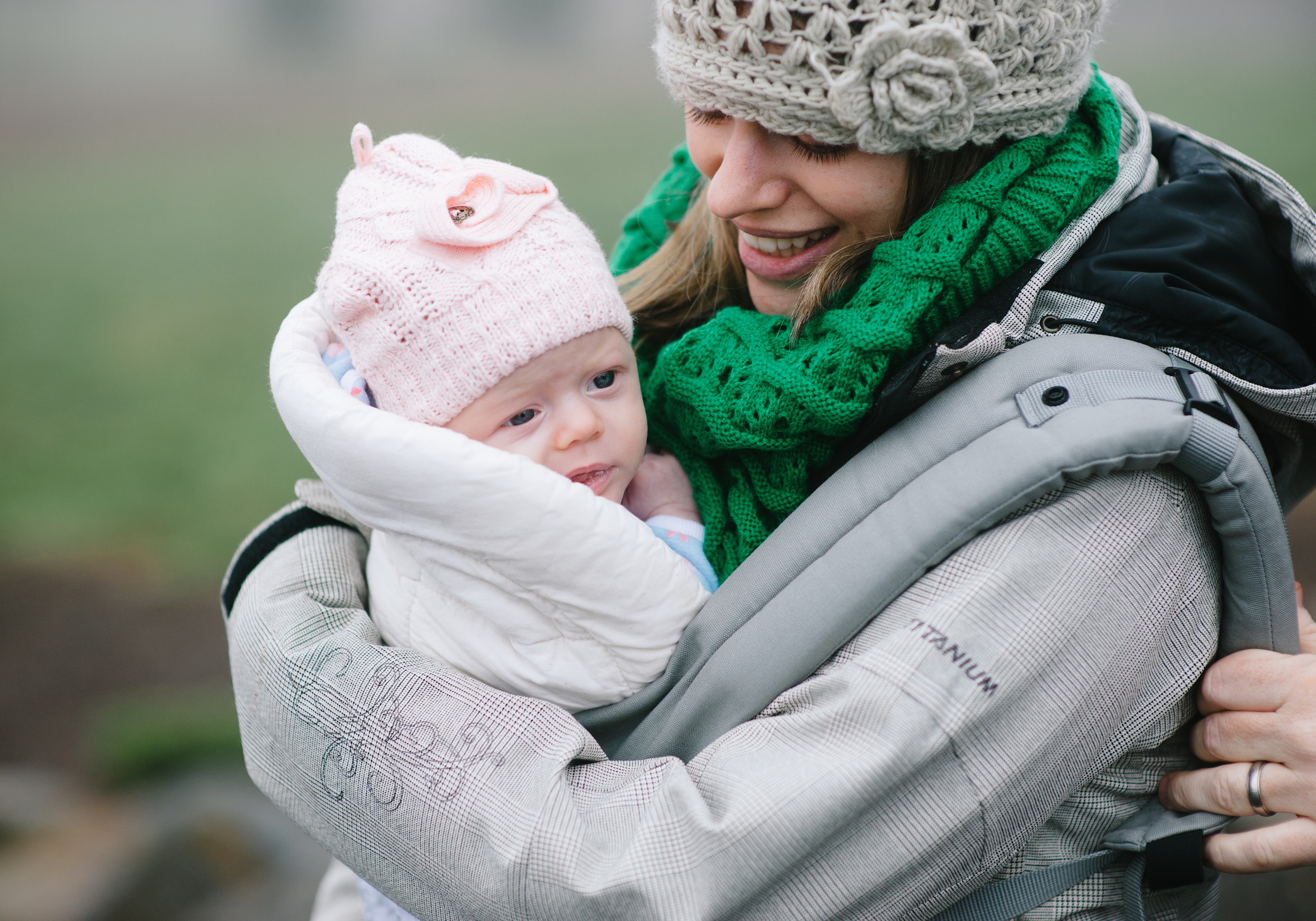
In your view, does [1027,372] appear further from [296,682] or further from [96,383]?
[96,383]

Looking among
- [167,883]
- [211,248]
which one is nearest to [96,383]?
[211,248]

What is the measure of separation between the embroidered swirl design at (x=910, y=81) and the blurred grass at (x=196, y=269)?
4870 millimetres

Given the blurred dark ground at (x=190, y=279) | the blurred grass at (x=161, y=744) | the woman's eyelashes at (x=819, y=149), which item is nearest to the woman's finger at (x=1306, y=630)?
the woman's eyelashes at (x=819, y=149)

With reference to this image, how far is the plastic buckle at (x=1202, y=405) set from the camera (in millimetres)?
1091

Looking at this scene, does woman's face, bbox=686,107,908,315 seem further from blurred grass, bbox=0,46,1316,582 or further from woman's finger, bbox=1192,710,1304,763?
blurred grass, bbox=0,46,1316,582

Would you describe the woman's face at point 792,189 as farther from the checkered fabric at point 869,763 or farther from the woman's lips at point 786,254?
the checkered fabric at point 869,763

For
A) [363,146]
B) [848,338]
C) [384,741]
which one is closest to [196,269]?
[363,146]

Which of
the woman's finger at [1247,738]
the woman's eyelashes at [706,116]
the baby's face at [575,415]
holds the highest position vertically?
the woman's eyelashes at [706,116]

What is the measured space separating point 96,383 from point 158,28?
185 inches

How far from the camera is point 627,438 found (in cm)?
143

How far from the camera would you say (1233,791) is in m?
1.20

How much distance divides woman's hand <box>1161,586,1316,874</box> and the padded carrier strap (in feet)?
0.11

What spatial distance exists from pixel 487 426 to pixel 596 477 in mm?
192

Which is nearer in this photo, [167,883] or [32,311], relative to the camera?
[167,883]
